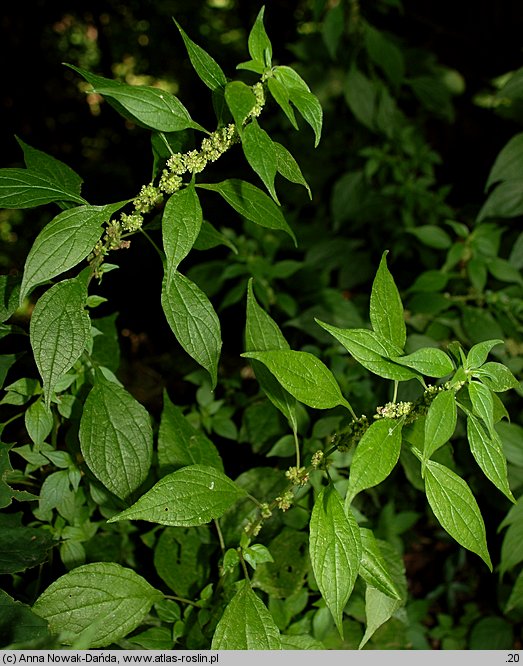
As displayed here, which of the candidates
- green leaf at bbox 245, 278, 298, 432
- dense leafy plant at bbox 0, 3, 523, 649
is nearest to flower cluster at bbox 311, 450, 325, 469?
dense leafy plant at bbox 0, 3, 523, 649

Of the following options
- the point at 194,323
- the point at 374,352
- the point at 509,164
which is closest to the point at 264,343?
the point at 194,323

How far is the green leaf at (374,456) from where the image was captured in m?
0.68

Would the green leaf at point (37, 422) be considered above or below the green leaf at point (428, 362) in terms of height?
below

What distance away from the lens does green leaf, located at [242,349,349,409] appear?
79 centimetres

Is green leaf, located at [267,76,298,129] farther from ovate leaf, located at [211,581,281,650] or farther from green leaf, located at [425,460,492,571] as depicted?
ovate leaf, located at [211,581,281,650]

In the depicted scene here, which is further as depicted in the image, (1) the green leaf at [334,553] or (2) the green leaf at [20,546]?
(2) the green leaf at [20,546]

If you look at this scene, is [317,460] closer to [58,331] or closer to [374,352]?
[374,352]

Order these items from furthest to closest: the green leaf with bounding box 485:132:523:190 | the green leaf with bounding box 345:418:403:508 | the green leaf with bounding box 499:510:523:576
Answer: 1. the green leaf with bounding box 485:132:523:190
2. the green leaf with bounding box 499:510:523:576
3. the green leaf with bounding box 345:418:403:508

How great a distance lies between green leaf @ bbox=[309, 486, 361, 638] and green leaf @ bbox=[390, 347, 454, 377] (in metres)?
0.19

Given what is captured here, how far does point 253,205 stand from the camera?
2.87 ft

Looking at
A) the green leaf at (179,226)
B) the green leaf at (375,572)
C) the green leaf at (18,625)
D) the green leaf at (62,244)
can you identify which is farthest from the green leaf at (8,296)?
the green leaf at (375,572)

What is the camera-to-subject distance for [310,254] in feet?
6.54

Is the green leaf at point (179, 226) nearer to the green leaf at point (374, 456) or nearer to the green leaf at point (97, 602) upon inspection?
the green leaf at point (374, 456)

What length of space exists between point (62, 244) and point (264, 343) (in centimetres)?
33
